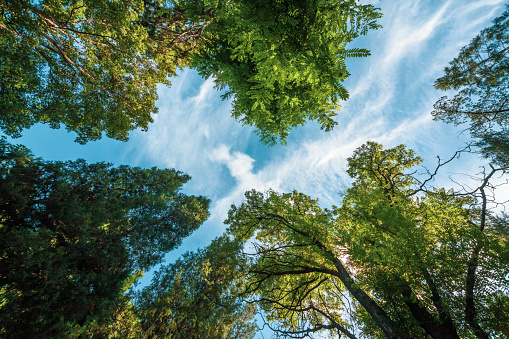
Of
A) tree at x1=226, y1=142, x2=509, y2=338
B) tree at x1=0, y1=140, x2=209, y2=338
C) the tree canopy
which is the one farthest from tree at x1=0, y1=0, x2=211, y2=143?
tree at x1=226, y1=142, x2=509, y2=338

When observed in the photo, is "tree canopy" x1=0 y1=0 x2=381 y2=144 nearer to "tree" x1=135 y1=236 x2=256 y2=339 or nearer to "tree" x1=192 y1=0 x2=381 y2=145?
"tree" x1=192 y1=0 x2=381 y2=145

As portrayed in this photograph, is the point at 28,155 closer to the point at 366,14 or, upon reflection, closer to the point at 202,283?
the point at 202,283

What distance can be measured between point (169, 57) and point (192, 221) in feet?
30.1

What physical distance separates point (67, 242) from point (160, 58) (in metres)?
8.44

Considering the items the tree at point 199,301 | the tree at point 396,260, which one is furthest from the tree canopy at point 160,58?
the tree at point 199,301

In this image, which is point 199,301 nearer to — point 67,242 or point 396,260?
point 67,242

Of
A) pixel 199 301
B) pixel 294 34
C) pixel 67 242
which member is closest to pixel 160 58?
pixel 294 34

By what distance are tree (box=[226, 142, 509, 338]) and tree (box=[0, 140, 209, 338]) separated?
5204 mm

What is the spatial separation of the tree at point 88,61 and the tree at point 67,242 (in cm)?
188

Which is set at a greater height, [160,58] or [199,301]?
[160,58]

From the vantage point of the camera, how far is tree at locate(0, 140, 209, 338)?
17.1 feet

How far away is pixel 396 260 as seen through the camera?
437 cm

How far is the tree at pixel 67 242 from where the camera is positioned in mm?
5203

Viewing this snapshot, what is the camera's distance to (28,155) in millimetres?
6543
